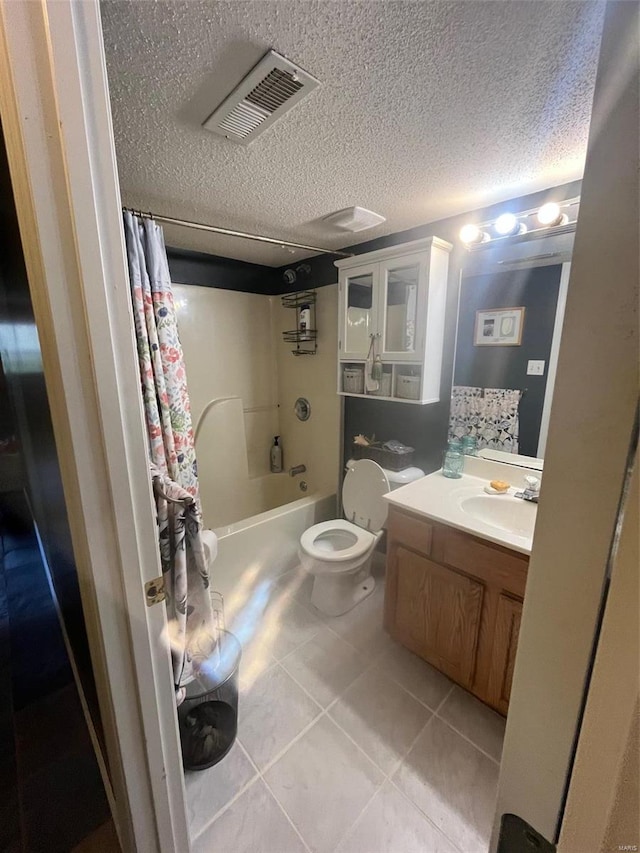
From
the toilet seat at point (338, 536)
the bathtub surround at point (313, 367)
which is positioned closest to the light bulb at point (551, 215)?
the bathtub surround at point (313, 367)

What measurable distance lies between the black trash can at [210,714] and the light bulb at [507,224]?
2.11 metres

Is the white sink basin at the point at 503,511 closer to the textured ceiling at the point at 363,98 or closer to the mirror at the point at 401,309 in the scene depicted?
the mirror at the point at 401,309

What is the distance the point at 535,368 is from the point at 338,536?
1.42 metres

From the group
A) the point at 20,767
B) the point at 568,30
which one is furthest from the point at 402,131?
Answer: the point at 20,767

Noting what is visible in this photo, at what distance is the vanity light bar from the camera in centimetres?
144

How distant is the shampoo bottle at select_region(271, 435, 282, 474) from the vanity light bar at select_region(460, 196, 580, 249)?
6.65ft

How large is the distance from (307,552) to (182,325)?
175cm

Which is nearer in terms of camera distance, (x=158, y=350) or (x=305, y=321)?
(x=158, y=350)

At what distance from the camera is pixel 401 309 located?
195 cm

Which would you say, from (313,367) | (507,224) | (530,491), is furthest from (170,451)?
(507,224)

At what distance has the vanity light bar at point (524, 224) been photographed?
1438mm

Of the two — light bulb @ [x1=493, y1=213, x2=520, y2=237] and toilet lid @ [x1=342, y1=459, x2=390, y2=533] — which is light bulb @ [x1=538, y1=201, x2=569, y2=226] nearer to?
light bulb @ [x1=493, y1=213, x2=520, y2=237]

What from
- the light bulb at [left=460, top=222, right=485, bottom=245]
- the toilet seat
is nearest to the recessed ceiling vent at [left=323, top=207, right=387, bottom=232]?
the light bulb at [left=460, top=222, right=485, bottom=245]

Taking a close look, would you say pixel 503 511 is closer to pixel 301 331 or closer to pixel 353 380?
pixel 353 380
